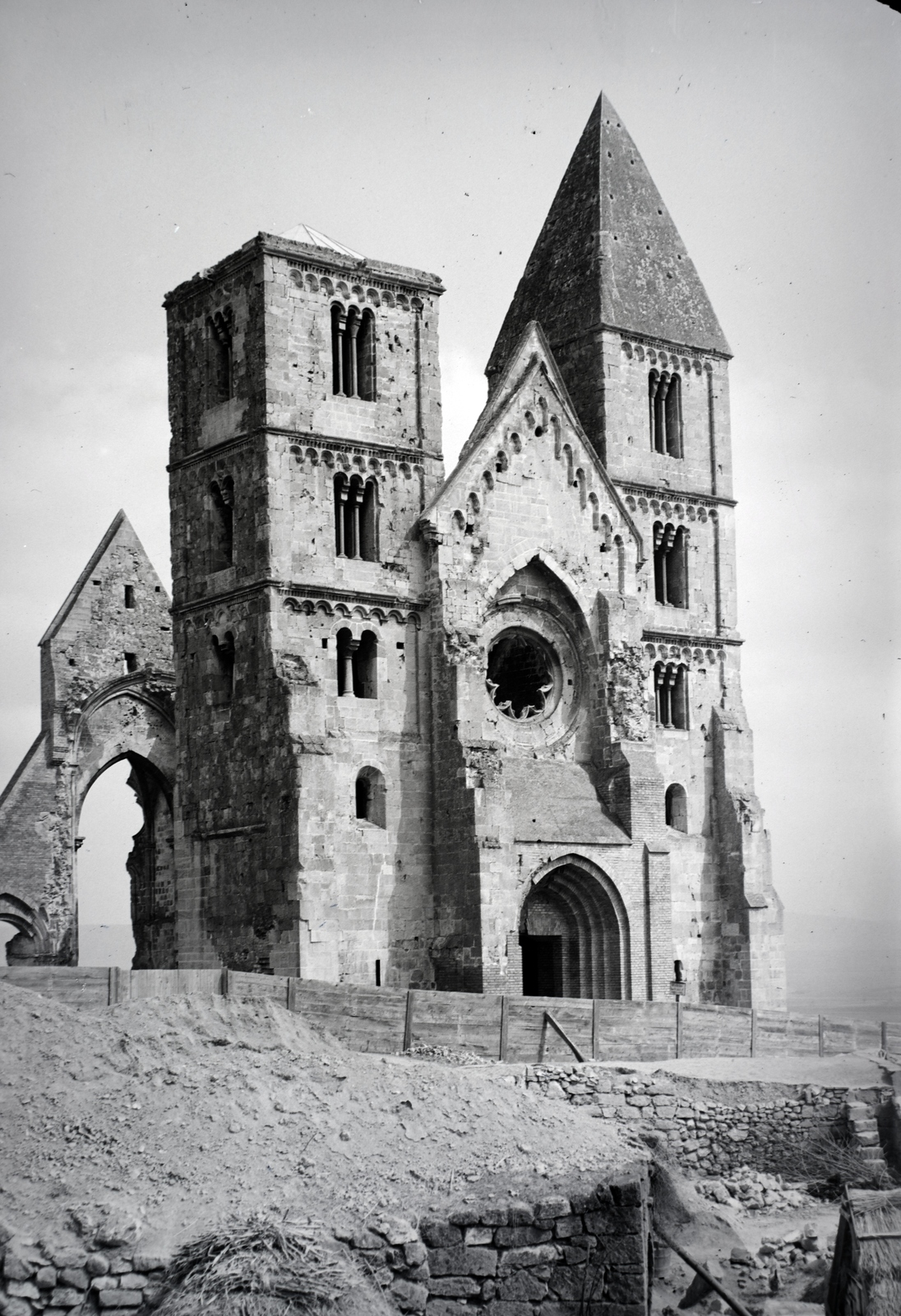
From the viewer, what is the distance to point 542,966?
43.2 meters

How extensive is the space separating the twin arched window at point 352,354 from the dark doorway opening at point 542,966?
12889 mm

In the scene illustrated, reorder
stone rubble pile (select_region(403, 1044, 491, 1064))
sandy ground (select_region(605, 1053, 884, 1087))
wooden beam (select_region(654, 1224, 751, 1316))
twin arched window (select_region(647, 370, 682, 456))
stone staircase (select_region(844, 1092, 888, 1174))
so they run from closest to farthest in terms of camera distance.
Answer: wooden beam (select_region(654, 1224, 751, 1316))
stone staircase (select_region(844, 1092, 888, 1174))
stone rubble pile (select_region(403, 1044, 491, 1064))
sandy ground (select_region(605, 1053, 884, 1087))
twin arched window (select_region(647, 370, 682, 456))

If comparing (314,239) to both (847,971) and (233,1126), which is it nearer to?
(233,1126)

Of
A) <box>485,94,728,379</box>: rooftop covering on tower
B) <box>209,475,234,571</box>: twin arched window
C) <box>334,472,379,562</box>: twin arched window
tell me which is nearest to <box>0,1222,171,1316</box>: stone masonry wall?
<box>334,472,379,562</box>: twin arched window

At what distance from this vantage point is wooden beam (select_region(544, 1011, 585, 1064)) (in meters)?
34.0

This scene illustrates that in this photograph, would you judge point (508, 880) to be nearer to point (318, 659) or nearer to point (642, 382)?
point (318, 659)

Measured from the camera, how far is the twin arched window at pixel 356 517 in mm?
41344

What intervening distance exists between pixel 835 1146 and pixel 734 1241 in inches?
224

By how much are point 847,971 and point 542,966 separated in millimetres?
49742

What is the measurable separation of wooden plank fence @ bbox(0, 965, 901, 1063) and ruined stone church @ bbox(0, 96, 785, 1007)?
4.06 metres

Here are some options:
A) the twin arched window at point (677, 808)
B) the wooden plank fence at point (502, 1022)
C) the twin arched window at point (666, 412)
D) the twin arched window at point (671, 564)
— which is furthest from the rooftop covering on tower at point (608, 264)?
the wooden plank fence at point (502, 1022)

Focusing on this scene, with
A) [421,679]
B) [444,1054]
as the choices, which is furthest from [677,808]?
[444,1054]

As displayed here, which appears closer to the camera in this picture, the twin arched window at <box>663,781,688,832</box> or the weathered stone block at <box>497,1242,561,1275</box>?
the weathered stone block at <box>497,1242,561,1275</box>

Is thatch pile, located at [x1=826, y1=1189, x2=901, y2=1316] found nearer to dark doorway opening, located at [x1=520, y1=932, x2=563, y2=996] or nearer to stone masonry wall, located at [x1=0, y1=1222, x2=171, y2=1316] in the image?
stone masonry wall, located at [x1=0, y1=1222, x2=171, y2=1316]
